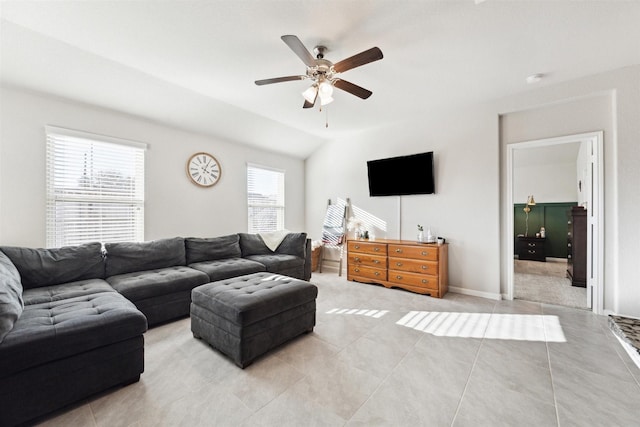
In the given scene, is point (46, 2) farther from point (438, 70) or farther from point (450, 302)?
point (450, 302)

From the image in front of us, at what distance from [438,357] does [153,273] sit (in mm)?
3146

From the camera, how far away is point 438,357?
2.18 metres

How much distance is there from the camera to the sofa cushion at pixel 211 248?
3.77 metres

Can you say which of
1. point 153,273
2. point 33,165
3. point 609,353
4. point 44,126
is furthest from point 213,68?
point 609,353

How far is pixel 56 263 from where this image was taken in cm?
269

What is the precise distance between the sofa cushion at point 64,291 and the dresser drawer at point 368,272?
10.8ft

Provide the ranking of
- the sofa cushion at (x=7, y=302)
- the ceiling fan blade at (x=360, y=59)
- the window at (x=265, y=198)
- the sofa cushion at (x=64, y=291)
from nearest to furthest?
the sofa cushion at (x=7, y=302), the ceiling fan blade at (x=360, y=59), the sofa cushion at (x=64, y=291), the window at (x=265, y=198)

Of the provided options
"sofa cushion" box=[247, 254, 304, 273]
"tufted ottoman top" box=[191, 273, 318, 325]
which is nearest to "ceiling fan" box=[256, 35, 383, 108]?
"tufted ottoman top" box=[191, 273, 318, 325]

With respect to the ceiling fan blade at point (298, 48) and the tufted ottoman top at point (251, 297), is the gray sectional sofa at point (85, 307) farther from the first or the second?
the ceiling fan blade at point (298, 48)

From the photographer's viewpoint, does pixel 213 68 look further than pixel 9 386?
Yes

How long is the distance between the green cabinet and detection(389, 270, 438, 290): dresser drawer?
4.30 metres

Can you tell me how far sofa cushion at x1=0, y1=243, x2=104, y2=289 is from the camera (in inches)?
99.0

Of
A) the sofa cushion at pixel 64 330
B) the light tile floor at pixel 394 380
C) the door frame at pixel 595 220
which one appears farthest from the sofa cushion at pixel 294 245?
the door frame at pixel 595 220

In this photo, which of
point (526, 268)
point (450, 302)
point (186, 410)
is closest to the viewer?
point (186, 410)
